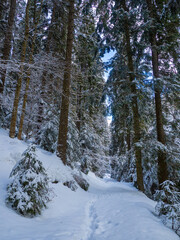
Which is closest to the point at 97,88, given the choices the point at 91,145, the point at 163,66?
the point at 91,145

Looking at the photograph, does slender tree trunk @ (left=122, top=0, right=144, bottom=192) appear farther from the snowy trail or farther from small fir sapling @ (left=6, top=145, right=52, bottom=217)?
small fir sapling @ (left=6, top=145, right=52, bottom=217)

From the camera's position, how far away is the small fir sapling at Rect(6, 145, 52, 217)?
3734 mm

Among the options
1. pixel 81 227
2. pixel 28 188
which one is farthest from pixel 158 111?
pixel 28 188

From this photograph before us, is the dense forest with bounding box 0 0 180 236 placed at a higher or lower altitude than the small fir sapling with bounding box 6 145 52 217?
higher

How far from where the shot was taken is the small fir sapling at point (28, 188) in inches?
147

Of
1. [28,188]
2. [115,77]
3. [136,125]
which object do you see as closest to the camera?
[28,188]

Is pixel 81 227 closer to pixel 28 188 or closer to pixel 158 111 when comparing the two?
pixel 28 188

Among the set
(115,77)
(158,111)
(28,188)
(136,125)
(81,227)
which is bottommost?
(81,227)

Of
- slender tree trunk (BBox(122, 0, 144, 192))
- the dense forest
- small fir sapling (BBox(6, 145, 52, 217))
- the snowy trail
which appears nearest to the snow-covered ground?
the snowy trail

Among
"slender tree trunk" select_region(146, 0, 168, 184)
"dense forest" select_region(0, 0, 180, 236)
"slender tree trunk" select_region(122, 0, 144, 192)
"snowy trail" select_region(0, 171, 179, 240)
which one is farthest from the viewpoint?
"slender tree trunk" select_region(122, 0, 144, 192)

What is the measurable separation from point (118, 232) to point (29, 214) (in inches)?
83.1

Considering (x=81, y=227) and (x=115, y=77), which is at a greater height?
(x=115, y=77)

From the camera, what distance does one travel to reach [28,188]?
12.9 ft

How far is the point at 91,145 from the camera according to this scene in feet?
47.5
